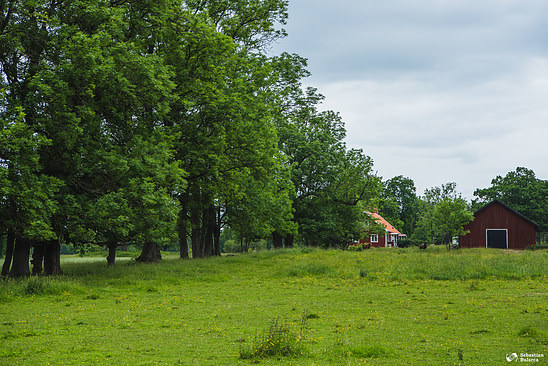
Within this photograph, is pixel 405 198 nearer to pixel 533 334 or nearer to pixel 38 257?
pixel 38 257

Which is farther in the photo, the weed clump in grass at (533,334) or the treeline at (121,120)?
the treeline at (121,120)

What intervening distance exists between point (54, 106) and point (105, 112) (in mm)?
3870

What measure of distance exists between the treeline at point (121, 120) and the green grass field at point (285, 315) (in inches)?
124

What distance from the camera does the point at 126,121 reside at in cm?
2734

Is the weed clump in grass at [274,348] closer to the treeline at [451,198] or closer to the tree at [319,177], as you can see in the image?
the tree at [319,177]

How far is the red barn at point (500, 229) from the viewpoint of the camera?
61.5m

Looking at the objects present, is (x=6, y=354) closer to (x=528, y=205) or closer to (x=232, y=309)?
(x=232, y=309)

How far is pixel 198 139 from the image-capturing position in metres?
32.0

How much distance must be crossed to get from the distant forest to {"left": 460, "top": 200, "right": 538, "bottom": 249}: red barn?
3405cm

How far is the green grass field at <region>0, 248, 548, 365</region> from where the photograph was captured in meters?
9.60

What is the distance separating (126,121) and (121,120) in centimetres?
50

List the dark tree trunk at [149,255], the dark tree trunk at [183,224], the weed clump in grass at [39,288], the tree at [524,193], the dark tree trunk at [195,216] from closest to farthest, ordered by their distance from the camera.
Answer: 1. the weed clump in grass at [39,288]
2. the dark tree trunk at [149,255]
3. the dark tree trunk at [183,224]
4. the dark tree trunk at [195,216]
5. the tree at [524,193]

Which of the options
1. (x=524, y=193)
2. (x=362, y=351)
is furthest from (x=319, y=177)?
(x=524, y=193)

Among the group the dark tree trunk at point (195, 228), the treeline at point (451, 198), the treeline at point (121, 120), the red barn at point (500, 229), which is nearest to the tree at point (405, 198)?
the treeline at point (451, 198)
